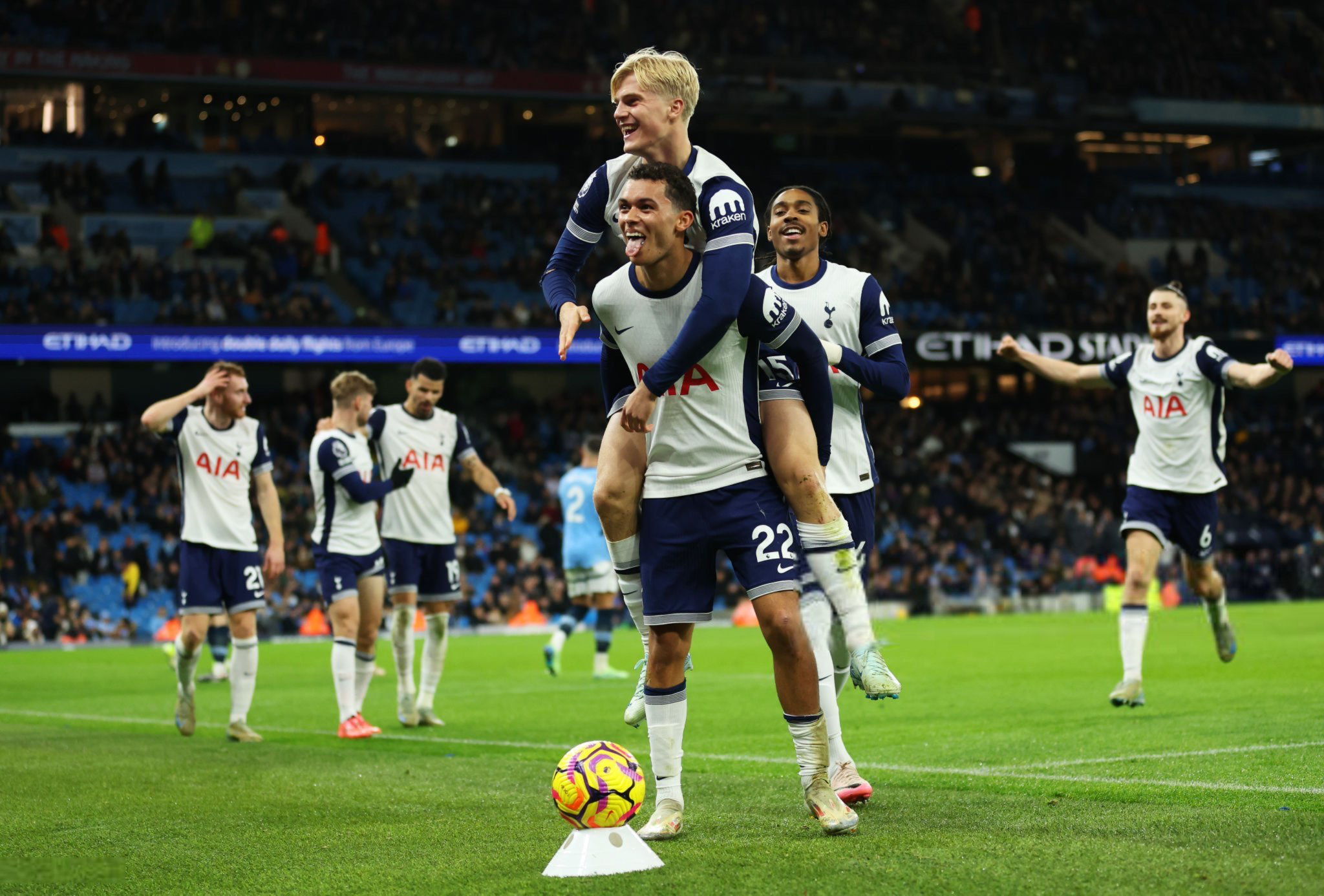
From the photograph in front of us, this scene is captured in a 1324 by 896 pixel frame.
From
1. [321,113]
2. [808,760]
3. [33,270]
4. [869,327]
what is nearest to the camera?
[808,760]

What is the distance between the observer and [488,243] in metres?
37.2

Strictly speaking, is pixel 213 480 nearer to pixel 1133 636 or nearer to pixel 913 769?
pixel 913 769

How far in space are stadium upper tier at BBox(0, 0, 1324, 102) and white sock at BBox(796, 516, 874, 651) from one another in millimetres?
32606

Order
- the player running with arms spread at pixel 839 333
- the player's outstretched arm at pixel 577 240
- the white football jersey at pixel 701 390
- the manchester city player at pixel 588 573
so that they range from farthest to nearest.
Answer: the manchester city player at pixel 588 573 < the player running with arms spread at pixel 839 333 < the player's outstretched arm at pixel 577 240 < the white football jersey at pixel 701 390

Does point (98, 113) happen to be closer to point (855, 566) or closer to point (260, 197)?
point (260, 197)

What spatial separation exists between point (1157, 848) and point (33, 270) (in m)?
30.9

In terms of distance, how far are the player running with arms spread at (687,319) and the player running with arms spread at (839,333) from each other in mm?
954

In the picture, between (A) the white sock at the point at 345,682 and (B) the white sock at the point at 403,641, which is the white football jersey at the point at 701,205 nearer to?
(A) the white sock at the point at 345,682

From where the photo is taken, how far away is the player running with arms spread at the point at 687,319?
18.4 ft

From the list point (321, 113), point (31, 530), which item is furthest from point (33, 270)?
point (321, 113)

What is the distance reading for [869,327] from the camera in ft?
24.1

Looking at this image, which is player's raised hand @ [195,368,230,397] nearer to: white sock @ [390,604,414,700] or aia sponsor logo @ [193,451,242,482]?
aia sponsor logo @ [193,451,242,482]

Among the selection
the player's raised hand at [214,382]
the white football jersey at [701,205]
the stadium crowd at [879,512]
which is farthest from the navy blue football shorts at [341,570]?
the stadium crowd at [879,512]

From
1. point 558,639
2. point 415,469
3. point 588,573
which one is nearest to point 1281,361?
point 415,469
